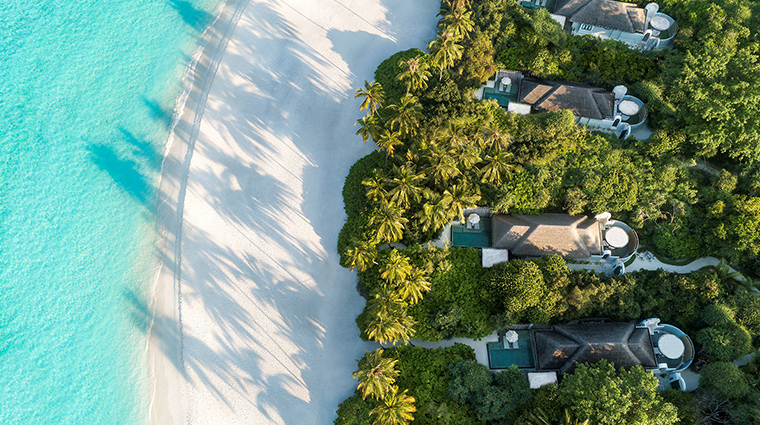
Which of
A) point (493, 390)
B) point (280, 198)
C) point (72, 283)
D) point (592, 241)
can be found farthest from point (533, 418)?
point (72, 283)

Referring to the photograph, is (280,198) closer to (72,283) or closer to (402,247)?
(402,247)

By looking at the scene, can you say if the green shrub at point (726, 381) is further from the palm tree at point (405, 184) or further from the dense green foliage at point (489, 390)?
the palm tree at point (405, 184)

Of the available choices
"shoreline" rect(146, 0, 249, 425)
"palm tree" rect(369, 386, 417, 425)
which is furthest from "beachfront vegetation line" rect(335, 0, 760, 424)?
"shoreline" rect(146, 0, 249, 425)

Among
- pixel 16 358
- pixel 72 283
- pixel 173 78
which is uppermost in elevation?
pixel 173 78

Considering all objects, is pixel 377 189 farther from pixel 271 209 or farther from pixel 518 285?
pixel 518 285

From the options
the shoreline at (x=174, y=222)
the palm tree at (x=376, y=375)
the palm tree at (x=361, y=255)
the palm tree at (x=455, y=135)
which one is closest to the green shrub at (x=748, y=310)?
the palm tree at (x=455, y=135)

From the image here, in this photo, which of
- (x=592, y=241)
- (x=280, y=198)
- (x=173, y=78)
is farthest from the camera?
(x=173, y=78)

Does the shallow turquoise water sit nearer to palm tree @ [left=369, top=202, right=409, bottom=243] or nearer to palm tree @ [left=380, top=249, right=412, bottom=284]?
palm tree @ [left=369, top=202, right=409, bottom=243]
